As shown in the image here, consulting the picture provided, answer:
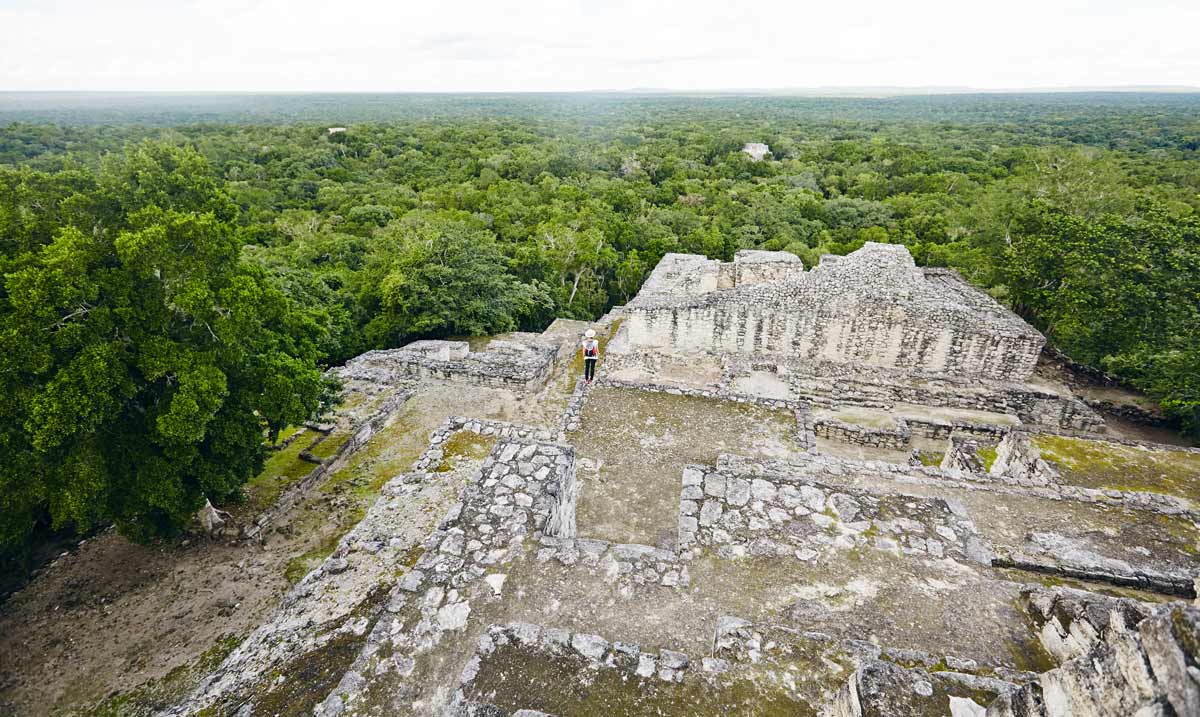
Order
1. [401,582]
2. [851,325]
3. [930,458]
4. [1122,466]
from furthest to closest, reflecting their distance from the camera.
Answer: [851,325] → [930,458] → [1122,466] → [401,582]

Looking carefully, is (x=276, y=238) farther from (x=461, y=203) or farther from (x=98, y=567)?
(x=98, y=567)

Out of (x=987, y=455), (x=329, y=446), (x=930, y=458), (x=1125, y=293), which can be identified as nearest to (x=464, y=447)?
(x=329, y=446)

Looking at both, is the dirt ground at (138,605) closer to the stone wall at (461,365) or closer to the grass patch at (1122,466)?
the stone wall at (461,365)

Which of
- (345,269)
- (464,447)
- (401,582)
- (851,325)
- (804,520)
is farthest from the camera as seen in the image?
(345,269)

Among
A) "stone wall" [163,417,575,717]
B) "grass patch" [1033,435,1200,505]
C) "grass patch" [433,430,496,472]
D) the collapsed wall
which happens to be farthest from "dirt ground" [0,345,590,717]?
"grass patch" [1033,435,1200,505]

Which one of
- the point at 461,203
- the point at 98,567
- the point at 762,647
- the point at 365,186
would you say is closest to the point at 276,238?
the point at 461,203

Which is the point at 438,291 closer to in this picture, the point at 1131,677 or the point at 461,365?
the point at 461,365

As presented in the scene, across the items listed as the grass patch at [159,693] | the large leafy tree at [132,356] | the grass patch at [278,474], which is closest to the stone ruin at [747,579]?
the grass patch at [159,693]
